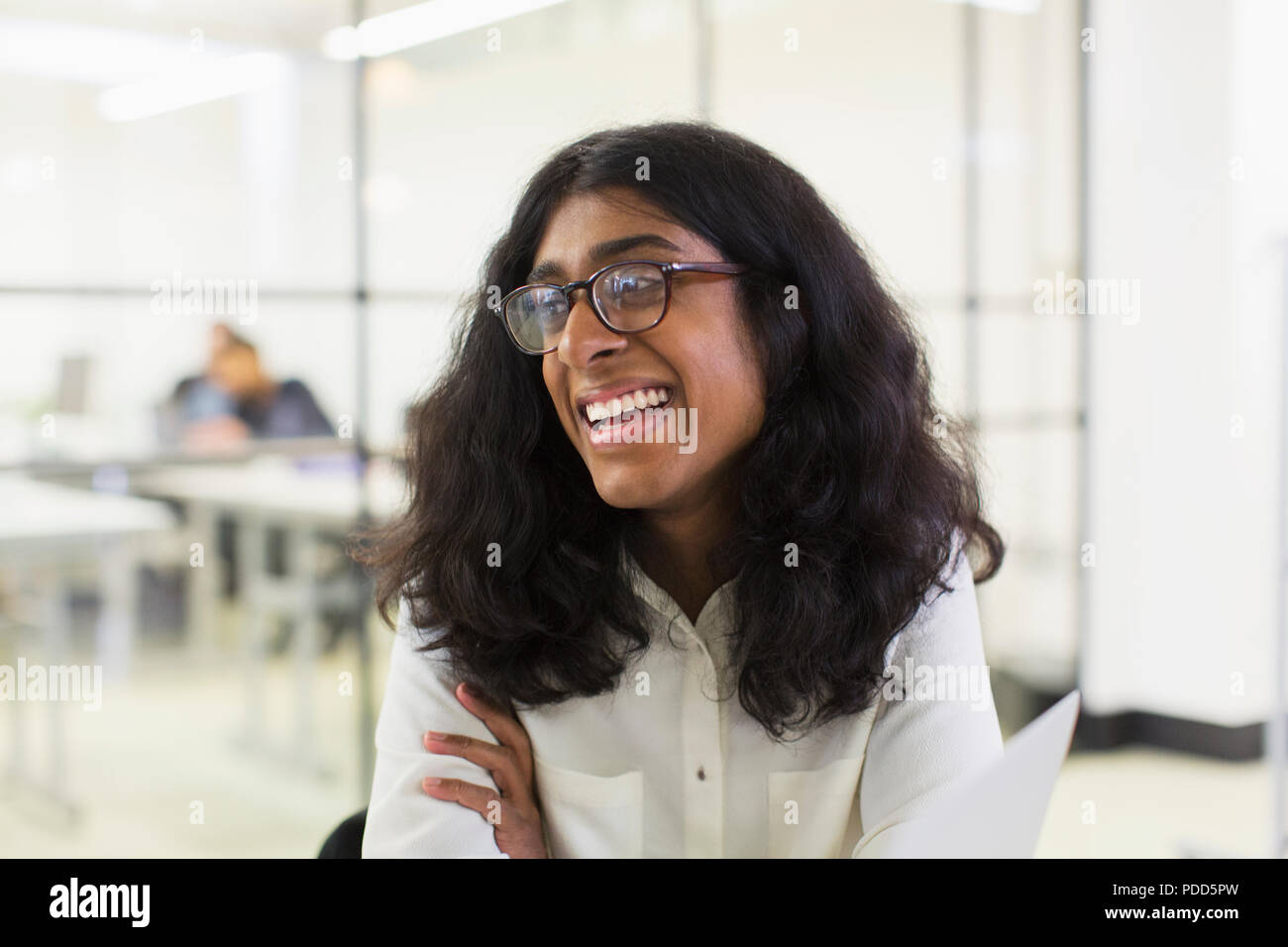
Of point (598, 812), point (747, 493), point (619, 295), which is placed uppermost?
point (619, 295)

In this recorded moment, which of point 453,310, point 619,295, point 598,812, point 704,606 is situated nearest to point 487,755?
point 598,812

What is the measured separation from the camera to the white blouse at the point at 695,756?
4.09 feet

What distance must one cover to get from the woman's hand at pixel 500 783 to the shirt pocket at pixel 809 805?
0.86 ft

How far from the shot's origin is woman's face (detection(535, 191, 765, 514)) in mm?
1229

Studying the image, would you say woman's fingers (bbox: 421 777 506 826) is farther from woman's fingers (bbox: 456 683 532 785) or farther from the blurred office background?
the blurred office background

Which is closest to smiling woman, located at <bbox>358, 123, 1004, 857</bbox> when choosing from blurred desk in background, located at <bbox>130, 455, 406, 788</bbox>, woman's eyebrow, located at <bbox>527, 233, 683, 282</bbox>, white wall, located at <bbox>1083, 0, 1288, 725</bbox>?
woman's eyebrow, located at <bbox>527, 233, 683, 282</bbox>

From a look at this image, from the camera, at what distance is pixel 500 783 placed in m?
1.30

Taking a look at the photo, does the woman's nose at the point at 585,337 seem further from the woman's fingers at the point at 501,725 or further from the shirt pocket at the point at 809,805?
the shirt pocket at the point at 809,805

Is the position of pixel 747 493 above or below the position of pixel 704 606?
above

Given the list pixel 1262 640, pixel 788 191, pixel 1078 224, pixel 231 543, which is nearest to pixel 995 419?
pixel 1078 224

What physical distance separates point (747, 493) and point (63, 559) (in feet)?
6.64

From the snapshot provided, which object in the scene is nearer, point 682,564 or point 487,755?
point 487,755

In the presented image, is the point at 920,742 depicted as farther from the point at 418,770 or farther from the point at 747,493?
the point at 418,770

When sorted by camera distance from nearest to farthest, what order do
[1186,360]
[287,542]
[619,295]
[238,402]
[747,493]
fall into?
[619,295] < [747,493] < [238,402] < [287,542] < [1186,360]
